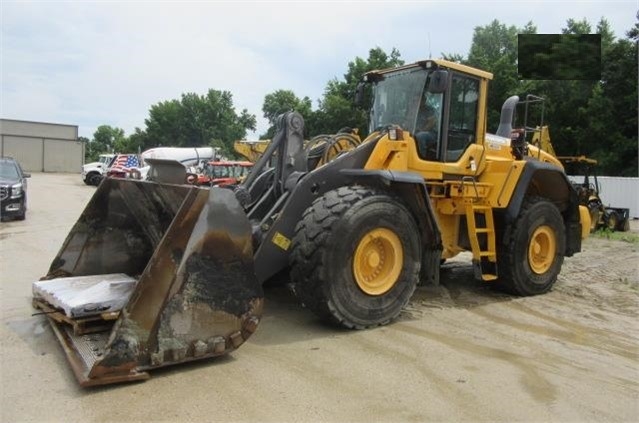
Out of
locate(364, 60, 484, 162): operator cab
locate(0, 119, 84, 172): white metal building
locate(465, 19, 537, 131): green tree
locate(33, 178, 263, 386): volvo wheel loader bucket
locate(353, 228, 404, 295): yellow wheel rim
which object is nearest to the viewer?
locate(33, 178, 263, 386): volvo wheel loader bucket

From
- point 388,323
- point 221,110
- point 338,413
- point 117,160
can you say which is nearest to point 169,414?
point 338,413

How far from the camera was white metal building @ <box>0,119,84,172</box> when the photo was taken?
48984mm

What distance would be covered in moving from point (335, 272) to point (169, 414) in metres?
1.91

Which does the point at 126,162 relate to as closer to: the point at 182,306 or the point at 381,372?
the point at 182,306

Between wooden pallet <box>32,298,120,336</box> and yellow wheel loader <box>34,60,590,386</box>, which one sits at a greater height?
yellow wheel loader <box>34,60,590,386</box>

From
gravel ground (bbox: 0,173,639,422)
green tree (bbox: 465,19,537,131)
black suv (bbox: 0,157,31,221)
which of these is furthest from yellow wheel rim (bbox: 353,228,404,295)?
green tree (bbox: 465,19,537,131)

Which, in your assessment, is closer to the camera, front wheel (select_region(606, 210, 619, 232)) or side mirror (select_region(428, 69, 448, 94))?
side mirror (select_region(428, 69, 448, 94))

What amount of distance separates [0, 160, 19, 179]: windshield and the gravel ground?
29.0 ft

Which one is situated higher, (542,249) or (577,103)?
(577,103)

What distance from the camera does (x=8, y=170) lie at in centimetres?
1447

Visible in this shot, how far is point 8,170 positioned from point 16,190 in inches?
48.7

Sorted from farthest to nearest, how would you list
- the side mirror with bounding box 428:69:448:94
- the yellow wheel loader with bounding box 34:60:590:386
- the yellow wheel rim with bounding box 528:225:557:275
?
the yellow wheel rim with bounding box 528:225:557:275 < the side mirror with bounding box 428:69:448:94 < the yellow wheel loader with bounding box 34:60:590:386

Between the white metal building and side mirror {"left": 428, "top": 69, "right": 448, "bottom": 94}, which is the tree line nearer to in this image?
side mirror {"left": 428, "top": 69, "right": 448, "bottom": 94}

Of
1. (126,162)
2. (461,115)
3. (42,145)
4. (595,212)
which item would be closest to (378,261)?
(461,115)
